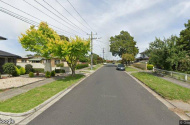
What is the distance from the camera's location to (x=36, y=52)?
1310cm

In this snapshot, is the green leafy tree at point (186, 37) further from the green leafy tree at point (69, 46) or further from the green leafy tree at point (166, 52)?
the green leafy tree at point (69, 46)

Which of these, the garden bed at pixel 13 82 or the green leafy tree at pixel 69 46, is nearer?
the garden bed at pixel 13 82

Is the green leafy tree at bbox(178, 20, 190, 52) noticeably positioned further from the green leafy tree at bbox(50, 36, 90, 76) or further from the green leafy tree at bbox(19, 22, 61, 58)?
the green leafy tree at bbox(19, 22, 61, 58)

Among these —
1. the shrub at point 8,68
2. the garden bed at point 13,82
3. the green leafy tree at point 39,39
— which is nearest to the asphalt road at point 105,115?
the garden bed at point 13,82

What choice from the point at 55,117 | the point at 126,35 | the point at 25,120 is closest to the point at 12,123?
the point at 25,120

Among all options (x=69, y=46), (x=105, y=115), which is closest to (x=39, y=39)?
(x=69, y=46)

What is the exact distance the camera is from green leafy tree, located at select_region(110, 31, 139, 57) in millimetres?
39141

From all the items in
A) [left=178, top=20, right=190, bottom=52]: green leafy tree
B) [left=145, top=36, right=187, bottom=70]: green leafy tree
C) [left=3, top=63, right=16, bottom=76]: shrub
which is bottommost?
[left=3, top=63, right=16, bottom=76]: shrub

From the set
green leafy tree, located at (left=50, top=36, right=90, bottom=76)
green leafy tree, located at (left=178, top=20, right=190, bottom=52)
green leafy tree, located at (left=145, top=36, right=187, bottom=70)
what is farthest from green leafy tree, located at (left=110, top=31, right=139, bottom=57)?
green leafy tree, located at (left=50, top=36, right=90, bottom=76)

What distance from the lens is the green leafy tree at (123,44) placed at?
3914cm

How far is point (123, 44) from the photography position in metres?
39.2

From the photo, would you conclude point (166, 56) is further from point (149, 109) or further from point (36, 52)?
point (36, 52)

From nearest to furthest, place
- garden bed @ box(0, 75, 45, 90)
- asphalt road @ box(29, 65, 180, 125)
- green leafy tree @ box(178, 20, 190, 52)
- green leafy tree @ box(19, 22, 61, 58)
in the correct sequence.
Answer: asphalt road @ box(29, 65, 180, 125) < garden bed @ box(0, 75, 45, 90) < green leafy tree @ box(19, 22, 61, 58) < green leafy tree @ box(178, 20, 190, 52)

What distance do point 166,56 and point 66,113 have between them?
570 inches
